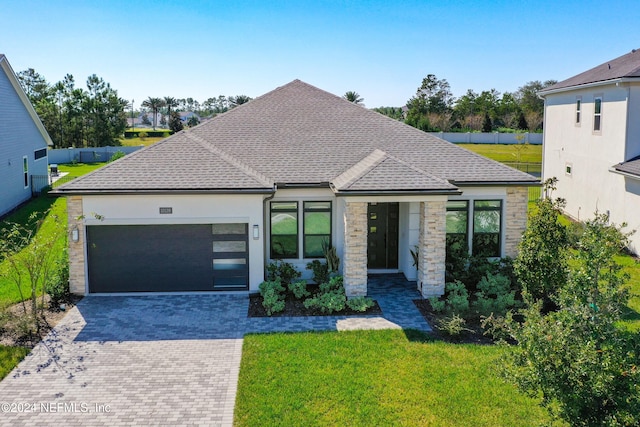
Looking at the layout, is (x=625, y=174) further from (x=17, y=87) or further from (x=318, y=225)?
(x=17, y=87)

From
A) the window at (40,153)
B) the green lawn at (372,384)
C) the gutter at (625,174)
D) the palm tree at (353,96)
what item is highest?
the palm tree at (353,96)

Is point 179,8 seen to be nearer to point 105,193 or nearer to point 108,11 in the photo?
point 108,11

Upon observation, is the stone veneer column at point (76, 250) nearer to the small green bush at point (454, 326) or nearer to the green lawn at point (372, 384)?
the green lawn at point (372, 384)

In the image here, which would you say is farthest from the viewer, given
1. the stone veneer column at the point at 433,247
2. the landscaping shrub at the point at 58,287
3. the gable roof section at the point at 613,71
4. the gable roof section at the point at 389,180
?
the gable roof section at the point at 613,71

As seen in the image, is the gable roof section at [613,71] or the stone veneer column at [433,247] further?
the gable roof section at [613,71]

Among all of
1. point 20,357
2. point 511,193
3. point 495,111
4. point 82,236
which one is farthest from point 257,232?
point 495,111

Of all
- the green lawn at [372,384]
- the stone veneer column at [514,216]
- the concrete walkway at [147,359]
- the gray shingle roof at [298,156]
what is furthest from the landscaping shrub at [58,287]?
the stone veneer column at [514,216]

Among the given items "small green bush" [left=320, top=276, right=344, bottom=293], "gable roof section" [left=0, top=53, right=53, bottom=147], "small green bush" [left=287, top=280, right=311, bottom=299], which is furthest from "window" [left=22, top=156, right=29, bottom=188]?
"small green bush" [left=320, top=276, right=344, bottom=293]
